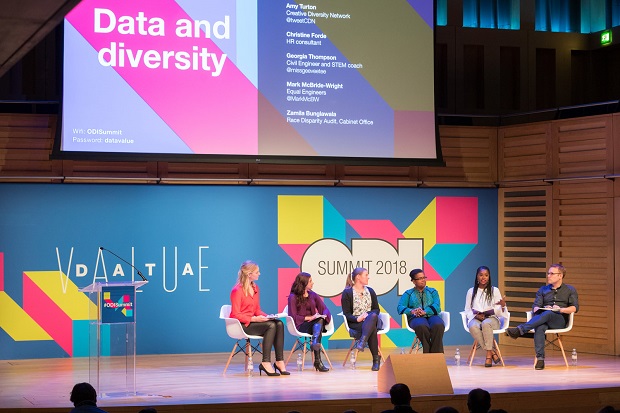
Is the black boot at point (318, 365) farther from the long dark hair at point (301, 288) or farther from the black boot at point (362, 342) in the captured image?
the long dark hair at point (301, 288)

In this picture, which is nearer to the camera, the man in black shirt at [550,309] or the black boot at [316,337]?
the black boot at [316,337]

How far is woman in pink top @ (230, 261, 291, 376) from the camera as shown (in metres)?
9.35

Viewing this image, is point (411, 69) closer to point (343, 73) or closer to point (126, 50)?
point (343, 73)

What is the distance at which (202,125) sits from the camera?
409 inches

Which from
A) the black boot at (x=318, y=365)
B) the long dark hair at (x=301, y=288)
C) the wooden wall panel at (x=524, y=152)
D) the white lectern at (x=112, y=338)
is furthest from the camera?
the wooden wall panel at (x=524, y=152)

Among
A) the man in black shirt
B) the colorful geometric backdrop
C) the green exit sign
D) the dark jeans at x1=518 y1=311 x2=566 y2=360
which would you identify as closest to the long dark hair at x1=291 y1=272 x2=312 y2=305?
the colorful geometric backdrop

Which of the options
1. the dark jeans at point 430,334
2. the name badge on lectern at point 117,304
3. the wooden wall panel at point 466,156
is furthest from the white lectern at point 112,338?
the wooden wall panel at point 466,156

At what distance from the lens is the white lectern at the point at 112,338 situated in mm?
7641

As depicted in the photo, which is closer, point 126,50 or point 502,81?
point 126,50

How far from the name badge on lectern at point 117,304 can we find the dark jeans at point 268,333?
1.90 metres

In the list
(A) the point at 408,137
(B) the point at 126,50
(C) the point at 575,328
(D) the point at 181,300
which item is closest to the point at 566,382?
(C) the point at 575,328

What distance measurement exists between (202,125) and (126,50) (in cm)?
113

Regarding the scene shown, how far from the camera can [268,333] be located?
942 centimetres

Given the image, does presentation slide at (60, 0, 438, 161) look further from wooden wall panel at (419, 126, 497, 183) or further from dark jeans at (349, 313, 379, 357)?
dark jeans at (349, 313, 379, 357)
